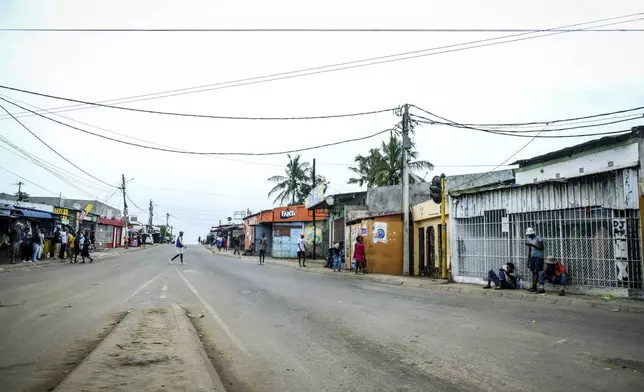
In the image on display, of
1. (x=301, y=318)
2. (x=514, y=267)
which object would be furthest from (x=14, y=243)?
(x=514, y=267)

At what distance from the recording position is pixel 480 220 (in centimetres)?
1705

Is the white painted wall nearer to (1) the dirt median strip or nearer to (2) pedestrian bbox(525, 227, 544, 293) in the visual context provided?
(2) pedestrian bbox(525, 227, 544, 293)

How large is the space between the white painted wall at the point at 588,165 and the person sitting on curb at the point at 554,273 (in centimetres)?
258

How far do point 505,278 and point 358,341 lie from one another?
9.99 m

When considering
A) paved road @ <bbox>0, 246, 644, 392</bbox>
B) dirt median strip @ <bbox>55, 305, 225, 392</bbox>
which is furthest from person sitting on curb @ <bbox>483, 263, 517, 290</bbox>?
dirt median strip @ <bbox>55, 305, 225, 392</bbox>

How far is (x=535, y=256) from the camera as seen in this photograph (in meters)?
13.6

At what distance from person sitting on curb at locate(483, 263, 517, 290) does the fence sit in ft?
1.83

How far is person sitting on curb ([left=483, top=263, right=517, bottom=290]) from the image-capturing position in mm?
14641

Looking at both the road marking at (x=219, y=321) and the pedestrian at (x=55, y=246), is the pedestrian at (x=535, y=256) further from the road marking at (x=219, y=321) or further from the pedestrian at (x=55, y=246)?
the pedestrian at (x=55, y=246)

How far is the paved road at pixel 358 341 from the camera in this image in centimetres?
465

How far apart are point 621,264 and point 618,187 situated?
204cm

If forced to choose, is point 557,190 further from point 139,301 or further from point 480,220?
point 139,301

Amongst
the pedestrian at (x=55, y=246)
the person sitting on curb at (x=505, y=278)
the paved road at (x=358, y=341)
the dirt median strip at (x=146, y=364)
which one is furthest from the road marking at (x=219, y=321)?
the pedestrian at (x=55, y=246)

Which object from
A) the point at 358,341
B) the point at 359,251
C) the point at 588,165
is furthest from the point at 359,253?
the point at 358,341
